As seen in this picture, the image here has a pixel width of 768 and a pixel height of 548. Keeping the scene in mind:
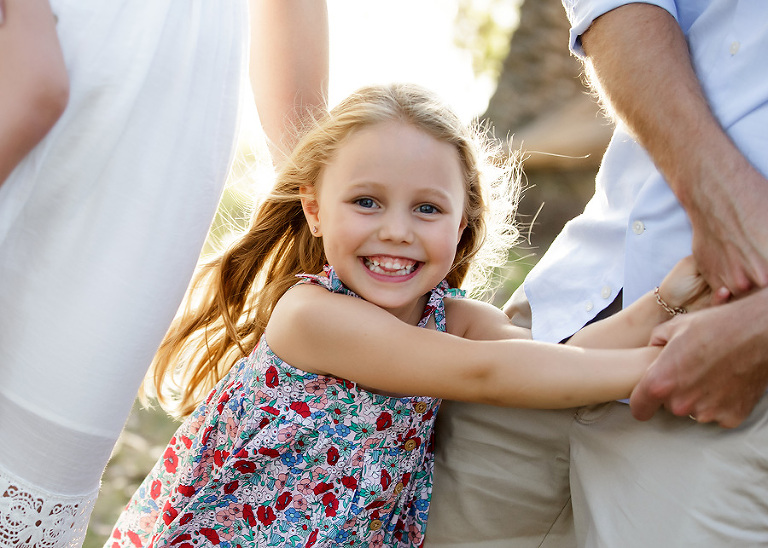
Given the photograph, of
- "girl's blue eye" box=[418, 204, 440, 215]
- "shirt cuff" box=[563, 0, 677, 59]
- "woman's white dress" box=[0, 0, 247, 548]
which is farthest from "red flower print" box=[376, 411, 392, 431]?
"shirt cuff" box=[563, 0, 677, 59]

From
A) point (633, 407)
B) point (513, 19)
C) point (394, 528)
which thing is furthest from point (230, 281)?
point (513, 19)

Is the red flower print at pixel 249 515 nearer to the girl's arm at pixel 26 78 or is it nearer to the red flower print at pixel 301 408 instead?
the red flower print at pixel 301 408

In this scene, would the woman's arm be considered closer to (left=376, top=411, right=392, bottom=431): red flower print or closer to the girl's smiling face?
the girl's smiling face

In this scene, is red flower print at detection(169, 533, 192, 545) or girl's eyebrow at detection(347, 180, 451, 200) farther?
red flower print at detection(169, 533, 192, 545)

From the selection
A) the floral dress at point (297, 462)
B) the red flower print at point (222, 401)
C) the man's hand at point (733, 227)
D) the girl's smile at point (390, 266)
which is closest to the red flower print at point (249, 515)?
the floral dress at point (297, 462)

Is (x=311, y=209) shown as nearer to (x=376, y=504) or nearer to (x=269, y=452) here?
(x=269, y=452)

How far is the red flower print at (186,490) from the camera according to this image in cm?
212

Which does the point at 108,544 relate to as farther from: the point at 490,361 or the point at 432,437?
the point at 490,361

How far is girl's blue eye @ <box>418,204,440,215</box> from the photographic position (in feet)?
6.52

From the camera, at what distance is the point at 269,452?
2020mm

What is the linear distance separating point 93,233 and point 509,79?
17.1 feet

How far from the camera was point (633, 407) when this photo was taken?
1.70m

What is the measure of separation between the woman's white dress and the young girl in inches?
15.7

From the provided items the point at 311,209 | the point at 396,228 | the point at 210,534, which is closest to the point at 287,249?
the point at 311,209
